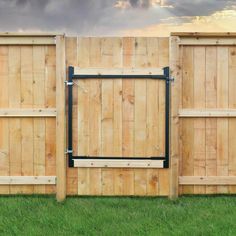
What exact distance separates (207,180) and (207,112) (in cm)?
104

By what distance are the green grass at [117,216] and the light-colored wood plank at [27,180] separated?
0.22m

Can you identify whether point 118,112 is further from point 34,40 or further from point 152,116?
point 34,40

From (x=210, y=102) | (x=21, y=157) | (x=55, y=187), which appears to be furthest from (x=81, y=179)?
(x=210, y=102)

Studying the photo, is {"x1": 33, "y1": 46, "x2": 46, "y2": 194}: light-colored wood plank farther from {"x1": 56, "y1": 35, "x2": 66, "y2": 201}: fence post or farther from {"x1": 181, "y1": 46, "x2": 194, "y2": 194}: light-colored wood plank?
{"x1": 181, "y1": 46, "x2": 194, "y2": 194}: light-colored wood plank

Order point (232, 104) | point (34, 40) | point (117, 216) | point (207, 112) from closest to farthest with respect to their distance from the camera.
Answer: point (117, 216), point (34, 40), point (207, 112), point (232, 104)

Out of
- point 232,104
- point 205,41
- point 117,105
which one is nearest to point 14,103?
point 117,105

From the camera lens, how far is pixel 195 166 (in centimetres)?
806

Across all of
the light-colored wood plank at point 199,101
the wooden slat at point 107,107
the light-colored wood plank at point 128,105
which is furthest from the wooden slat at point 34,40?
the light-colored wood plank at point 199,101

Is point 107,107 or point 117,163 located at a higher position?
point 107,107

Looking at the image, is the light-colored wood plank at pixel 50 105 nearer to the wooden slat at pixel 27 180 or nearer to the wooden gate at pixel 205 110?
the wooden slat at pixel 27 180

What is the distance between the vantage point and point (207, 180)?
8078 mm

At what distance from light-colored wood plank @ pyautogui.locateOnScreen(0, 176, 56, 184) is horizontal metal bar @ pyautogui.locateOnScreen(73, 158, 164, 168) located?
1.60 feet

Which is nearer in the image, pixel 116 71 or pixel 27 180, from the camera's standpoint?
pixel 116 71

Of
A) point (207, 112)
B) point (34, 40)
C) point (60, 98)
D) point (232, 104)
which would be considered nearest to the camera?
point (60, 98)
